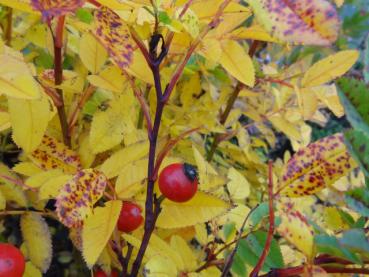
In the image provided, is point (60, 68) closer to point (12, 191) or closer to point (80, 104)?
point (80, 104)

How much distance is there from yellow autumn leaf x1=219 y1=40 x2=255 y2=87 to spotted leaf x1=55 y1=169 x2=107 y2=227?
22cm

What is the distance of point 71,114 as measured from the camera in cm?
76

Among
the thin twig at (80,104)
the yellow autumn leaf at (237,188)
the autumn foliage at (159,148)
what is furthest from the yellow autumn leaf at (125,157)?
the yellow autumn leaf at (237,188)

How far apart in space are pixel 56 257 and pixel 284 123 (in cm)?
66

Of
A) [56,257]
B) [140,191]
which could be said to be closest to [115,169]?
[140,191]

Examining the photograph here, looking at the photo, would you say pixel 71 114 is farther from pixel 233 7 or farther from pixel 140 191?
pixel 233 7

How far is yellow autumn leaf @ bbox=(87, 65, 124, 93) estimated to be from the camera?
675 mm

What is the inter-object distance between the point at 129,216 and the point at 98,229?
0.08m

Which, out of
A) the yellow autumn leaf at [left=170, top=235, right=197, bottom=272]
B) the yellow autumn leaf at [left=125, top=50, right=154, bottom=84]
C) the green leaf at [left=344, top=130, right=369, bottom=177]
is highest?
the green leaf at [left=344, top=130, right=369, bottom=177]

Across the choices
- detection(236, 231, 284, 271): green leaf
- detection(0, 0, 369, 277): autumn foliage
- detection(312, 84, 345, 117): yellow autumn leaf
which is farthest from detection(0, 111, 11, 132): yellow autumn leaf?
detection(312, 84, 345, 117): yellow autumn leaf

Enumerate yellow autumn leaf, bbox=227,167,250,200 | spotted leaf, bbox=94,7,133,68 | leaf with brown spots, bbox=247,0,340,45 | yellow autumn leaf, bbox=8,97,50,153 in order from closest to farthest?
leaf with brown spots, bbox=247,0,340,45 < spotted leaf, bbox=94,7,133,68 < yellow autumn leaf, bbox=8,97,50,153 < yellow autumn leaf, bbox=227,167,250,200

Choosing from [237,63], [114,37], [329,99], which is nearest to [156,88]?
[114,37]

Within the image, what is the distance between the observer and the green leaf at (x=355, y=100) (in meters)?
0.43

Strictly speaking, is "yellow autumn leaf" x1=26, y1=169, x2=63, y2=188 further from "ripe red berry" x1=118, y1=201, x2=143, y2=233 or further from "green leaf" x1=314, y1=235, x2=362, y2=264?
"green leaf" x1=314, y1=235, x2=362, y2=264
